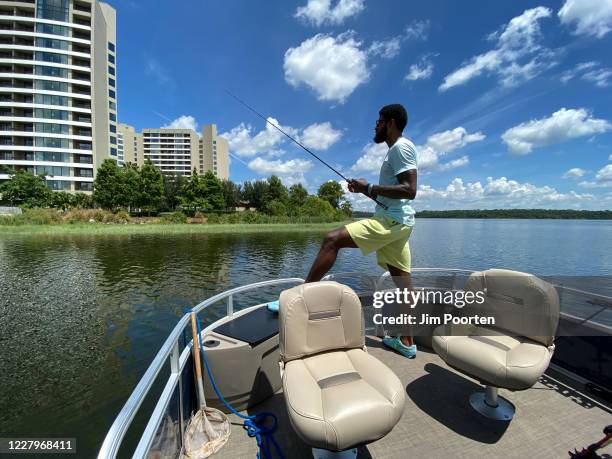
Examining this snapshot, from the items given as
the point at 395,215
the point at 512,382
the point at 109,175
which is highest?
the point at 109,175

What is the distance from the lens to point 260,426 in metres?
2.26

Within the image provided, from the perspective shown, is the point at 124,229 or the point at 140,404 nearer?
the point at 140,404

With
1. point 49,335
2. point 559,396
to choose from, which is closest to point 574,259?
point 559,396

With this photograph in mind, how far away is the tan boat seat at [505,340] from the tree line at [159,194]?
5027 centimetres

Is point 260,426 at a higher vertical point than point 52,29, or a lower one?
lower

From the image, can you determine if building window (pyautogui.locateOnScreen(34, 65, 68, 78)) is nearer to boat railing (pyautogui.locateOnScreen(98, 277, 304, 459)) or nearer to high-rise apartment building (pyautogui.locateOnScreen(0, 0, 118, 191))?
high-rise apartment building (pyautogui.locateOnScreen(0, 0, 118, 191))

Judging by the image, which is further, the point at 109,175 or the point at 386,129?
the point at 109,175

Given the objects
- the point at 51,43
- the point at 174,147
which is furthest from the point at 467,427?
the point at 174,147

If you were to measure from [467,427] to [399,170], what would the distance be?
2.30 m

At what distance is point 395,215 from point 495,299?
1.33 m

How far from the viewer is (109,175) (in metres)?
42.1

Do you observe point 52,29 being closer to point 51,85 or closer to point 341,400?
point 51,85

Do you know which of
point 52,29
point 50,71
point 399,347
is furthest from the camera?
point 52,29

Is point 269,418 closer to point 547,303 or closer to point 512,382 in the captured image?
point 512,382
